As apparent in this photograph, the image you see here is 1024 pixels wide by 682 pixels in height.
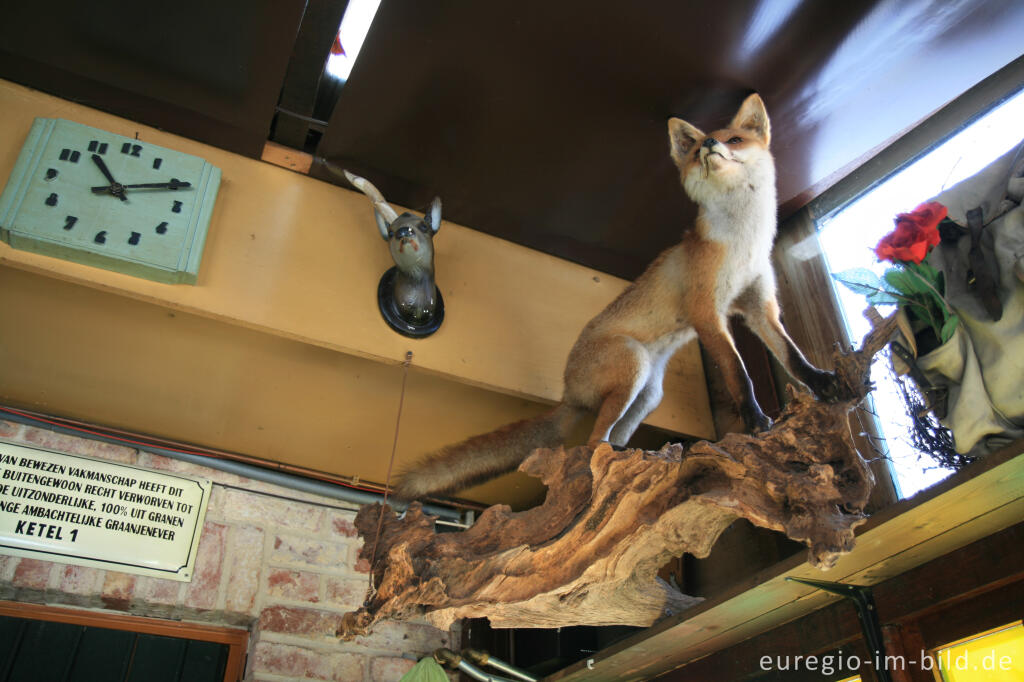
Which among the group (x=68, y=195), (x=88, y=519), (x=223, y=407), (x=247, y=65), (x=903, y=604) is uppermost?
(x=247, y=65)

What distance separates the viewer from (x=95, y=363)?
8.11ft

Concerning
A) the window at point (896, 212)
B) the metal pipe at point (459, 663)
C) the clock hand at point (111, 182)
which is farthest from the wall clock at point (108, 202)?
the window at point (896, 212)

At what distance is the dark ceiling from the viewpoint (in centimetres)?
221

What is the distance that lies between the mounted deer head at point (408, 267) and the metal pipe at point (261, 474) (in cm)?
72

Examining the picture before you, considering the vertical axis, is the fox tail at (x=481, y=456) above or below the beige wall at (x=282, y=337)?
below

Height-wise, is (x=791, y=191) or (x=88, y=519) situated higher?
(x=791, y=191)

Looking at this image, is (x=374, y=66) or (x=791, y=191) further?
(x=791, y=191)

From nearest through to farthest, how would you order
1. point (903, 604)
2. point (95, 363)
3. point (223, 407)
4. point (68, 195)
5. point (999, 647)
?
point (999, 647) → point (903, 604) → point (68, 195) → point (95, 363) → point (223, 407)

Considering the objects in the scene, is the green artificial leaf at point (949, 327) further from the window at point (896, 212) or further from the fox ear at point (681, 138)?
the fox ear at point (681, 138)

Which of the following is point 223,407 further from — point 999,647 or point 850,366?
point 999,647

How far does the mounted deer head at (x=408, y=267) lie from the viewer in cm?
245

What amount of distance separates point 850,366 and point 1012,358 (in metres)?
0.33

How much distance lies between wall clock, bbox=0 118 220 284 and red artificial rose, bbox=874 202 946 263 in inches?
76.4

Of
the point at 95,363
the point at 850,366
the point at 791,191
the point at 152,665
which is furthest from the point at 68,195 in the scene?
the point at 791,191
